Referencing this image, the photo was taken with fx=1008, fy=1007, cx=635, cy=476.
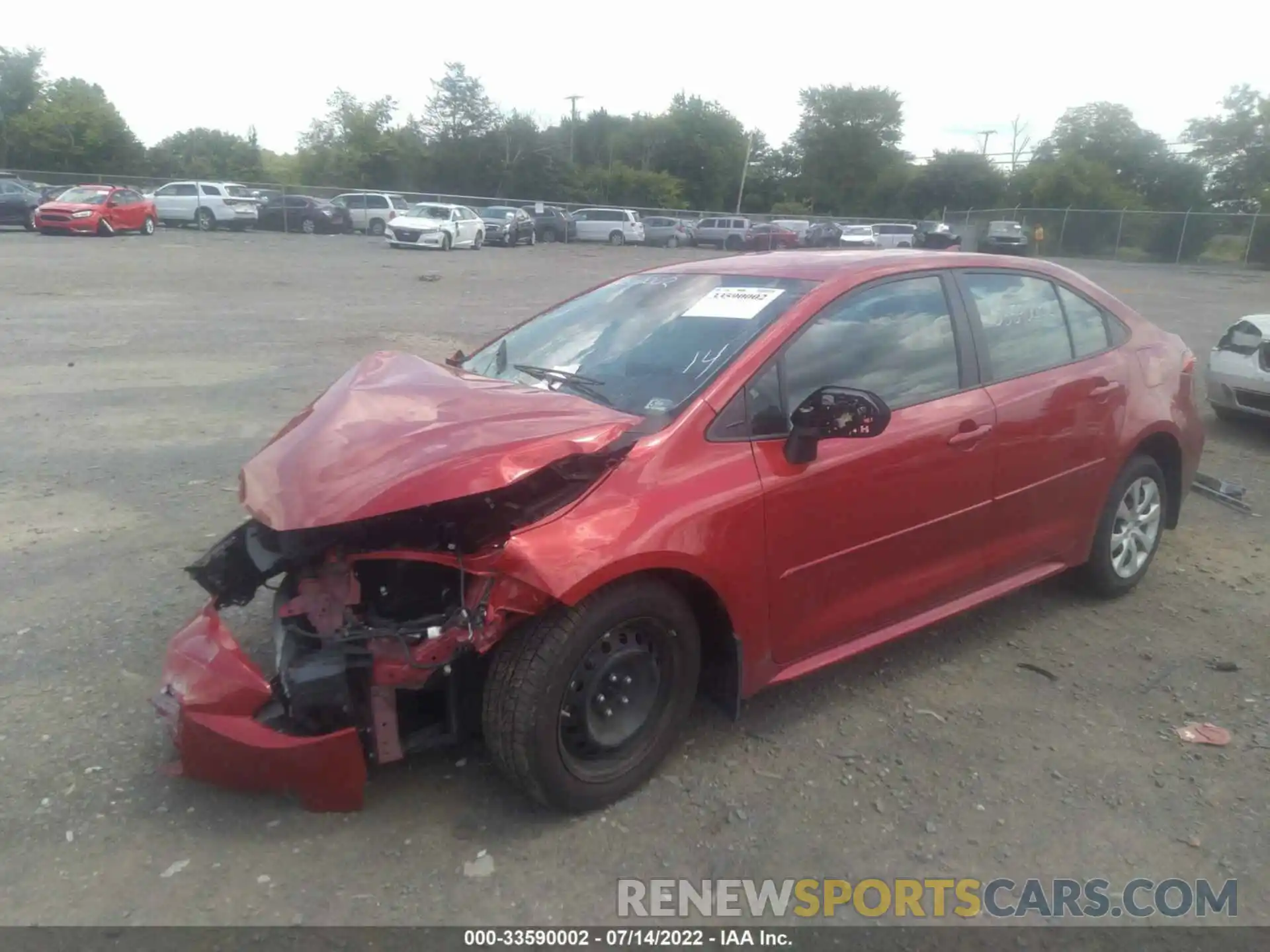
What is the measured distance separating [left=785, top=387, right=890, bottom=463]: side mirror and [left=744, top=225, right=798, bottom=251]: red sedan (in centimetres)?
3615

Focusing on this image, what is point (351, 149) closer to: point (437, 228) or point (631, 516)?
point (437, 228)

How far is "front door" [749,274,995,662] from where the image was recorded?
137 inches

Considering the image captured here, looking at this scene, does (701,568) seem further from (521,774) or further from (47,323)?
(47,323)

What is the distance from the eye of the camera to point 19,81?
59719 mm

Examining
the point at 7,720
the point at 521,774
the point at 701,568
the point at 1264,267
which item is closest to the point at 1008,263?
the point at 701,568

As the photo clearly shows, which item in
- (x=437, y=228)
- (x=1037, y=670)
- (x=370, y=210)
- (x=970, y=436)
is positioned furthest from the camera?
(x=370, y=210)

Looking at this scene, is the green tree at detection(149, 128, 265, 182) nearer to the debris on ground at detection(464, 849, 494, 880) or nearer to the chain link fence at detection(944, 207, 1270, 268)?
the chain link fence at detection(944, 207, 1270, 268)

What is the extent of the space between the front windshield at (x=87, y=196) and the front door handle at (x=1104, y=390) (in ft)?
105

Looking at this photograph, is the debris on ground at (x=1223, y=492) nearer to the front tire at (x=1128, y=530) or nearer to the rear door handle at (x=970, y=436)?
the front tire at (x=1128, y=530)

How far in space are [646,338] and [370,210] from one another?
133 ft

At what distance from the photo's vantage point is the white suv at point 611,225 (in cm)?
4431

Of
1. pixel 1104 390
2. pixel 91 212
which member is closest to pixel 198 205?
pixel 91 212

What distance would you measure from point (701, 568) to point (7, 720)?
2.57 meters

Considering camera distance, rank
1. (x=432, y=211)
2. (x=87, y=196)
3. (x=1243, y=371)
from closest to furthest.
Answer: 1. (x=1243, y=371)
2. (x=87, y=196)
3. (x=432, y=211)
